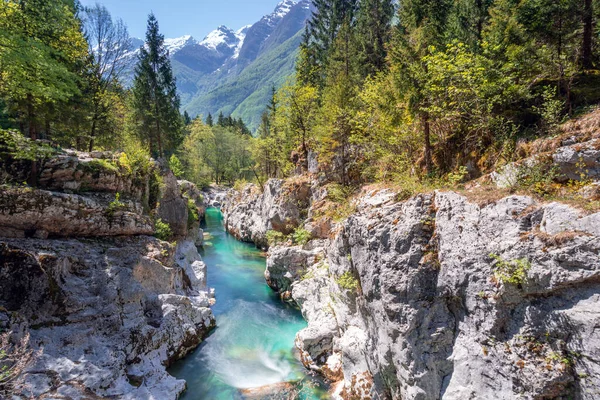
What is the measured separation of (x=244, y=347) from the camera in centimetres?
1353

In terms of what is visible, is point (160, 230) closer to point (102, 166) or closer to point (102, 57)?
point (102, 166)

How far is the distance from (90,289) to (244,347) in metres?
7.14

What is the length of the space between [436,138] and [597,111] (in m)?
4.88

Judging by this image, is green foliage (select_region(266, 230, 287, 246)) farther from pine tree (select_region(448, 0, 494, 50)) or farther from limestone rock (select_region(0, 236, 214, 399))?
pine tree (select_region(448, 0, 494, 50))

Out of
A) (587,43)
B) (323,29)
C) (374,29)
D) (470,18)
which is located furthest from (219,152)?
(587,43)

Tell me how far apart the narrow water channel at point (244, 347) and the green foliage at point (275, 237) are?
9.26 ft

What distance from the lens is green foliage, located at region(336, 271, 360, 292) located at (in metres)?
10.6

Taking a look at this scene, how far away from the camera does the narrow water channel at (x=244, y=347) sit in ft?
35.8

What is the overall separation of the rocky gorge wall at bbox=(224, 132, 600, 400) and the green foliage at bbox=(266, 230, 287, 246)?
43.1ft

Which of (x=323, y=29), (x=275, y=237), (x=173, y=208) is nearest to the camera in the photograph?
(x=173, y=208)

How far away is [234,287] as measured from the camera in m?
20.4

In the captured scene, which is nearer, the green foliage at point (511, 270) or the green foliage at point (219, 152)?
the green foliage at point (511, 270)

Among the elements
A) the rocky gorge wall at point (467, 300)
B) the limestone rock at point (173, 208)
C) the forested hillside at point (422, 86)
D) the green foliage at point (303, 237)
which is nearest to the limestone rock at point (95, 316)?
the forested hillside at point (422, 86)

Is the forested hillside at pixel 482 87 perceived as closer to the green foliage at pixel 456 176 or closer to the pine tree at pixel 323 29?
the green foliage at pixel 456 176
